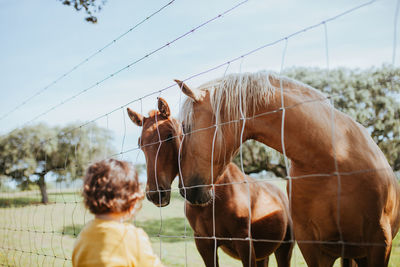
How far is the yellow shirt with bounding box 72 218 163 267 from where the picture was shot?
51.7 inches

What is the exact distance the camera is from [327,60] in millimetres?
1512

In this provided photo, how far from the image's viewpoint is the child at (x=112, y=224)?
132 centimetres

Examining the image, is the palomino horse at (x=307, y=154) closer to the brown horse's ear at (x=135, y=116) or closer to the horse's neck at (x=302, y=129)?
the horse's neck at (x=302, y=129)

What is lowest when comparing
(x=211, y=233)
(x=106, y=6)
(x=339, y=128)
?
(x=211, y=233)

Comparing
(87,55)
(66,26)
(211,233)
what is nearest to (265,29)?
(211,233)

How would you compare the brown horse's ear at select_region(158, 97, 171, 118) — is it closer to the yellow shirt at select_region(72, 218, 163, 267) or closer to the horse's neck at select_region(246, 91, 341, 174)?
the horse's neck at select_region(246, 91, 341, 174)

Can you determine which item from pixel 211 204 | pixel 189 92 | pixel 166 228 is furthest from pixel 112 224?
pixel 166 228

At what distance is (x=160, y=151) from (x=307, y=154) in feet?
4.14

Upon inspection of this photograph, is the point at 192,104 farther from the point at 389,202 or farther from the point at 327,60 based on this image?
the point at 389,202

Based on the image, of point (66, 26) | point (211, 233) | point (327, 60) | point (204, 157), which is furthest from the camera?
point (66, 26)

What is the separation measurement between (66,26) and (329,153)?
542 centimetres

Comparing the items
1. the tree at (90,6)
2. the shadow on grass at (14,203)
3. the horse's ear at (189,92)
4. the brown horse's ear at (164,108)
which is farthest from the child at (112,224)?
the tree at (90,6)

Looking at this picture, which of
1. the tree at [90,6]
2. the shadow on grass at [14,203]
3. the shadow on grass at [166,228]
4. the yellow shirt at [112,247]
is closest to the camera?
the yellow shirt at [112,247]

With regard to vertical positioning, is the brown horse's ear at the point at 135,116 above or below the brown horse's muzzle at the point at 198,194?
above
